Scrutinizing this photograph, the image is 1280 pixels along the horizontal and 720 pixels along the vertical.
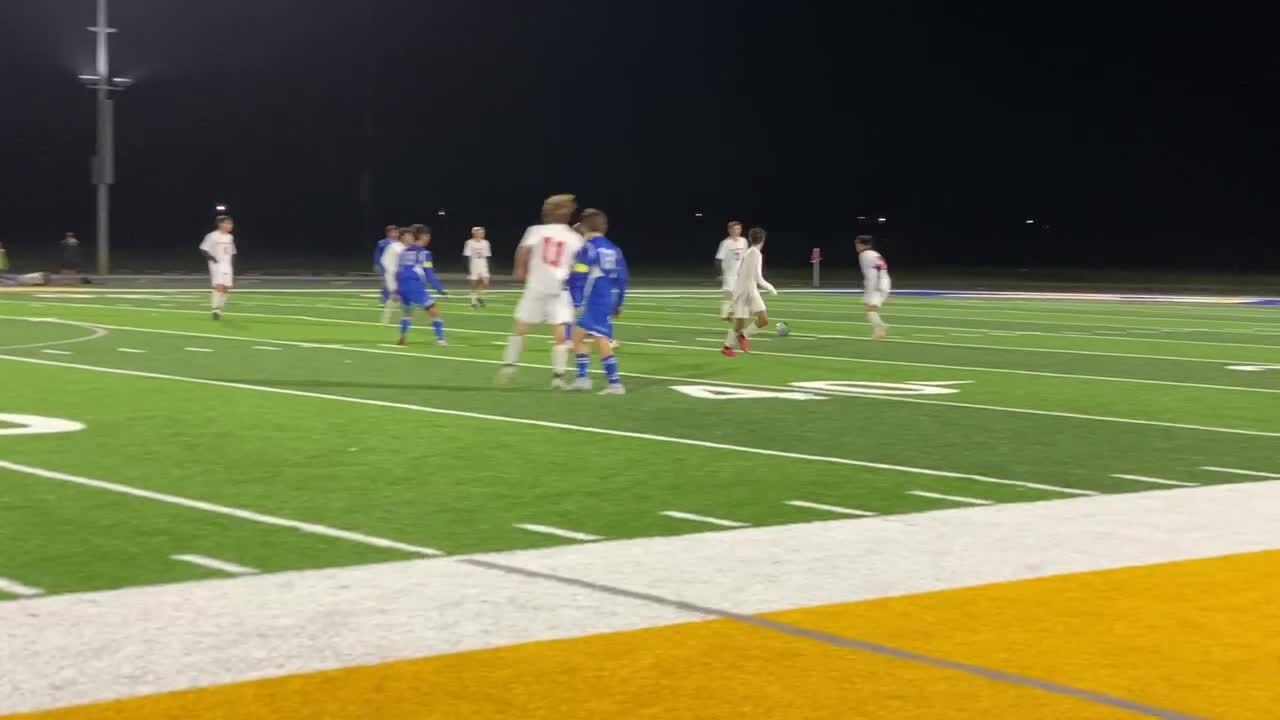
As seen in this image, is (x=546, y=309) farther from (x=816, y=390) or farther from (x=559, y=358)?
(x=816, y=390)

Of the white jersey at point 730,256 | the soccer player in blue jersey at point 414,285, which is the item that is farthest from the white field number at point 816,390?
the white jersey at point 730,256

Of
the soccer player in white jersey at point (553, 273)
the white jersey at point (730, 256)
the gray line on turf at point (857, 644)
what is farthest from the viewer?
the white jersey at point (730, 256)

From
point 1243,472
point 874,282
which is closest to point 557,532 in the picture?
point 1243,472

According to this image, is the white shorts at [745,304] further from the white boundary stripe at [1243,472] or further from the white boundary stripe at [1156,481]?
the white boundary stripe at [1156,481]

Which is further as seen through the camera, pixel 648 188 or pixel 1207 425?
pixel 648 188

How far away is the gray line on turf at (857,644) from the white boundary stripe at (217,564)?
35.0 inches

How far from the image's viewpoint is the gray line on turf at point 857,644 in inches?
200

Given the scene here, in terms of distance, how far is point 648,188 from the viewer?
74.4 meters

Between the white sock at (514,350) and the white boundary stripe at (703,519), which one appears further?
the white sock at (514,350)

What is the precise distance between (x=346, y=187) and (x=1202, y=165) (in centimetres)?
3472

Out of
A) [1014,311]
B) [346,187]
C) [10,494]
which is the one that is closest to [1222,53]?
[346,187]

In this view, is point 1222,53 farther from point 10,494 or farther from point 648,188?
point 10,494

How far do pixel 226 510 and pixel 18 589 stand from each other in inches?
80.3

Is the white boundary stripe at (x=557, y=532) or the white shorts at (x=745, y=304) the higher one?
the white shorts at (x=745, y=304)
